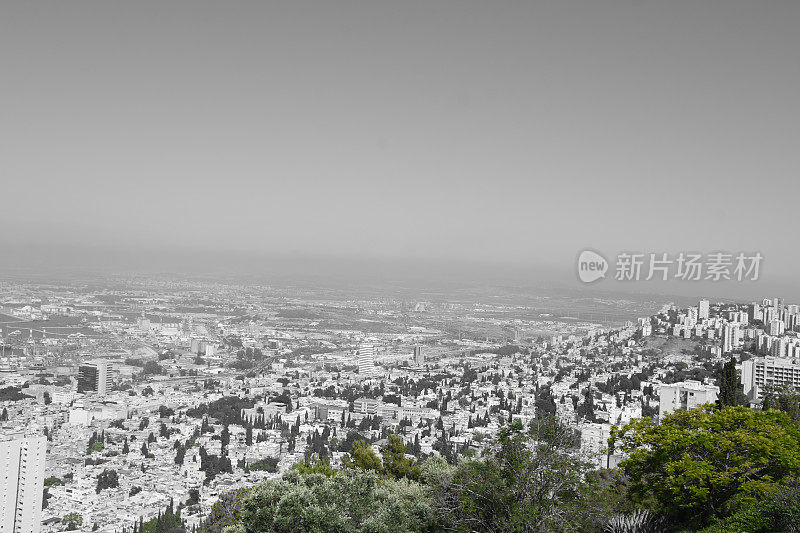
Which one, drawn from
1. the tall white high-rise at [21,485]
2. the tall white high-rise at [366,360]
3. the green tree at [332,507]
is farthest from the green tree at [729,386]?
the tall white high-rise at [366,360]

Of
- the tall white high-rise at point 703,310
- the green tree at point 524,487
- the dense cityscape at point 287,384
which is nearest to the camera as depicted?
the green tree at point 524,487

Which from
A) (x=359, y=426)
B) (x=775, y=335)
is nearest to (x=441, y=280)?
(x=775, y=335)

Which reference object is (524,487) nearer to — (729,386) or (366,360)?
(729,386)

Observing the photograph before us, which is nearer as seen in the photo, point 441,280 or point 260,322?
point 260,322

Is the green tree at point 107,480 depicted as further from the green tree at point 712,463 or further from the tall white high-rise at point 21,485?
the green tree at point 712,463

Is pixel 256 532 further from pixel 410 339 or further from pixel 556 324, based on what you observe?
pixel 556 324

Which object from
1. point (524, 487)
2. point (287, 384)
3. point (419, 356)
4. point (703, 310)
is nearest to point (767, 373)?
point (703, 310)

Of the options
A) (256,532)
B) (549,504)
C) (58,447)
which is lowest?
(58,447)
